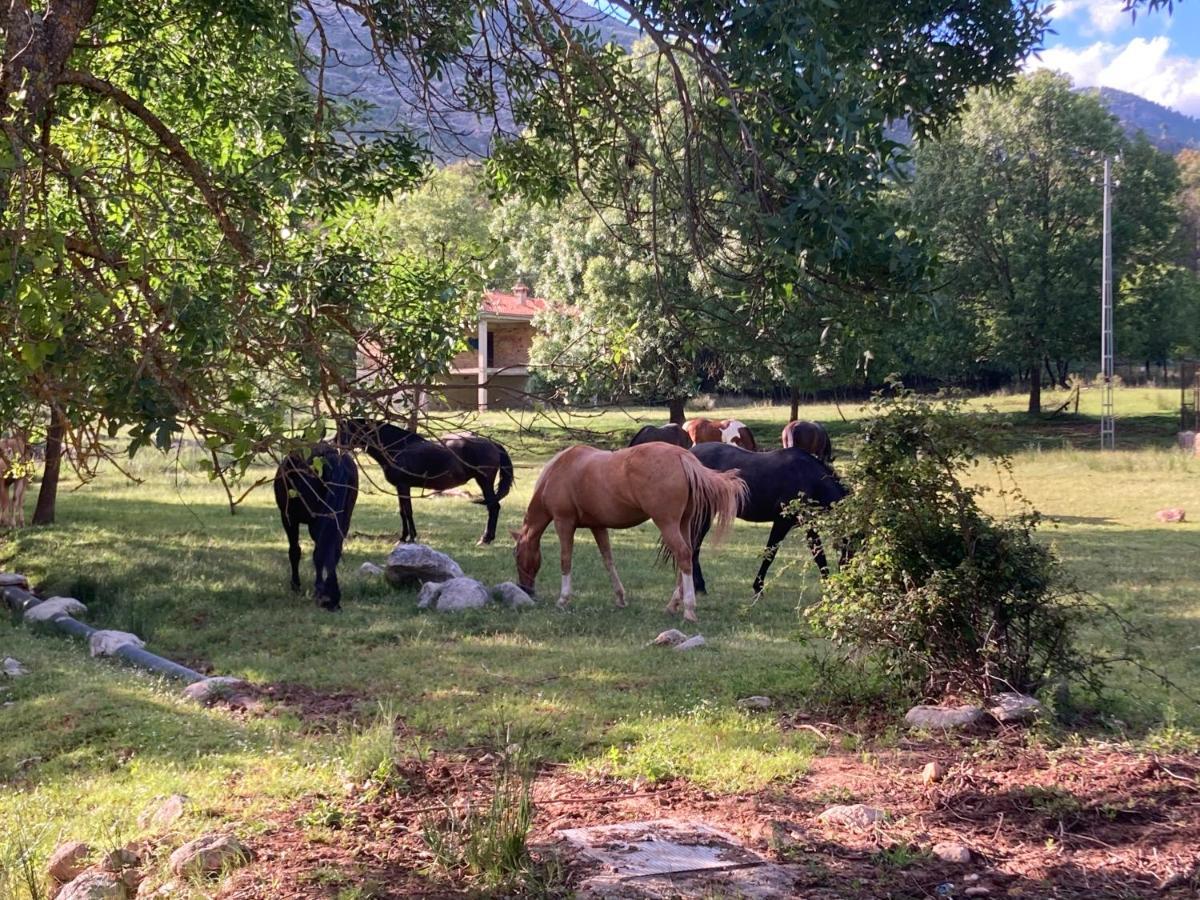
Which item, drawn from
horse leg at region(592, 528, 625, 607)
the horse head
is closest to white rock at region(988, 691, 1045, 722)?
horse leg at region(592, 528, 625, 607)

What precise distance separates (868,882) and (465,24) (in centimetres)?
587

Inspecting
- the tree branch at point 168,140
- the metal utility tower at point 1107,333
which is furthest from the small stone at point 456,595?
the metal utility tower at point 1107,333

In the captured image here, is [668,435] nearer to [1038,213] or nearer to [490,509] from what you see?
[490,509]

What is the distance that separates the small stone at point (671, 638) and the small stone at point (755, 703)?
1884mm

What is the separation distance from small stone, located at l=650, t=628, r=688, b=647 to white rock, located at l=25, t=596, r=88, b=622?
557 cm

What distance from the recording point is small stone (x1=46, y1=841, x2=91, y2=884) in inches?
170

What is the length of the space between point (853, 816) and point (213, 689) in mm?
4598

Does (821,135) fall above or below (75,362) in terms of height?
above

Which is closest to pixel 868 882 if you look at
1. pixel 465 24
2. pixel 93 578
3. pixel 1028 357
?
pixel 465 24

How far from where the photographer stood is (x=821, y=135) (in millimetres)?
4785

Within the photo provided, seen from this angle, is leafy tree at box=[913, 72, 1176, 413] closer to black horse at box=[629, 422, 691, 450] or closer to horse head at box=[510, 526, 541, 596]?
black horse at box=[629, 422, 691, 450]

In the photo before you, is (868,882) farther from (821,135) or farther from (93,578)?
(93,578)

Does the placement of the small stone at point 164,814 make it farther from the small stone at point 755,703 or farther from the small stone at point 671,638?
the small stone at point 671,638

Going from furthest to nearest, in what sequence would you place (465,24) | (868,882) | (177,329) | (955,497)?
(465,24) < (955,497) < (177,329) < (868,882)
